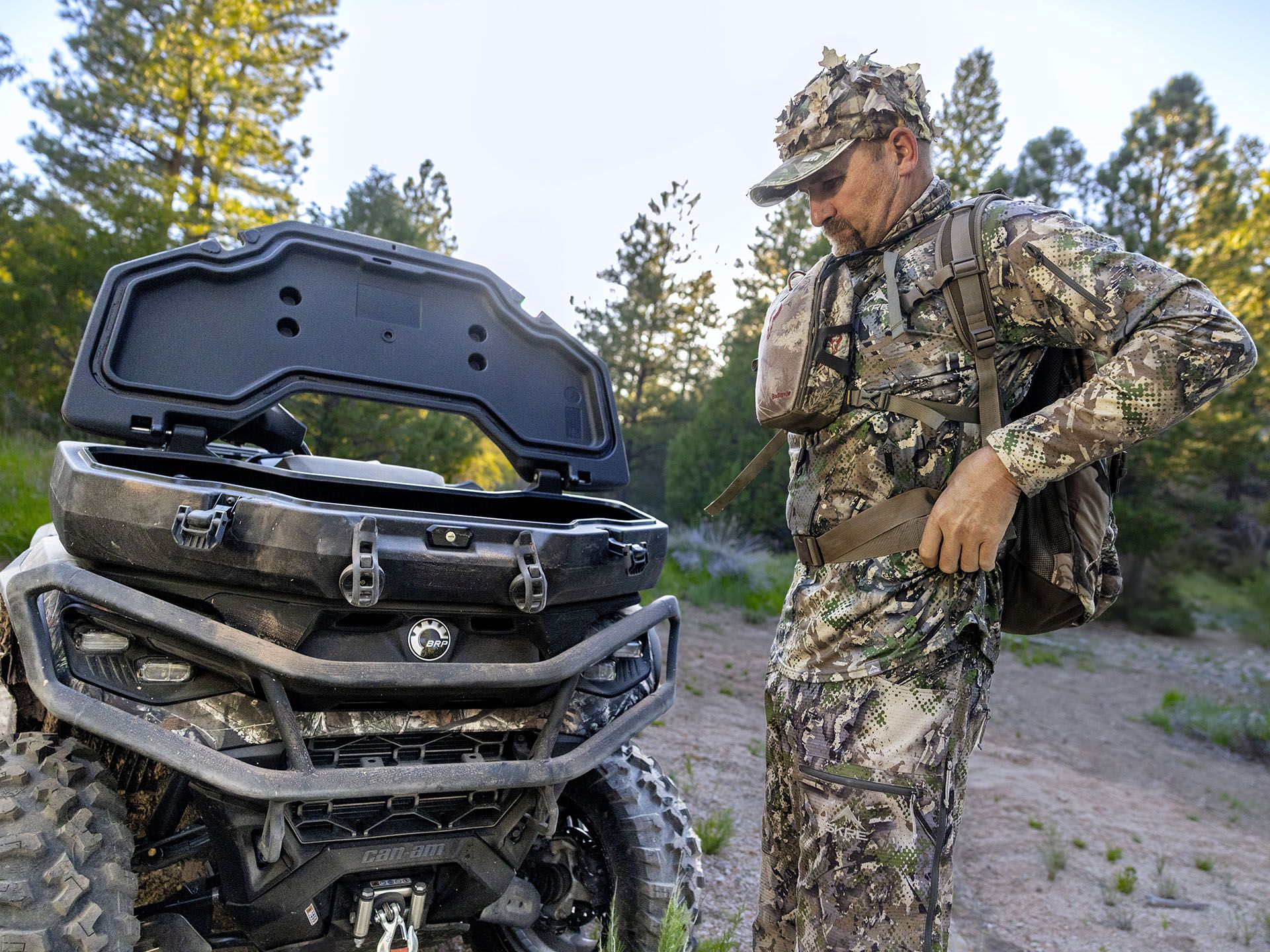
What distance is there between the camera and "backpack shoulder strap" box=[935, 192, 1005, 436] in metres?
1.98

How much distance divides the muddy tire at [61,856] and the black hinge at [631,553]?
3.73ft

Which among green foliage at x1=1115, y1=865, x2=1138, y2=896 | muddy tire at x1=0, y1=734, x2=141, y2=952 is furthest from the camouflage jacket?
green foliage at x1=1115, y1=865, x2=1138, y2=896

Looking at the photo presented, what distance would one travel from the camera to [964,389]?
2.04 m

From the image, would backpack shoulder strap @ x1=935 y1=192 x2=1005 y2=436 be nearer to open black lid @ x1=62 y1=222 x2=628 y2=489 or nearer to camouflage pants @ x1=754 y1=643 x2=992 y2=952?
camouflage pants @ x1=754 y1=643 x2=992 y2=952

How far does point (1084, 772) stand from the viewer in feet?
24.1

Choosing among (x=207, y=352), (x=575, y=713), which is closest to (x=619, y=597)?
(x=575, y=713)

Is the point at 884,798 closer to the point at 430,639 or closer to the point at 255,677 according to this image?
the point at 430,639

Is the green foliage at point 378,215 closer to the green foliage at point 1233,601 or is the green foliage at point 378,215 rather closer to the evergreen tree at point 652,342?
the evergreen tree at point 652,342

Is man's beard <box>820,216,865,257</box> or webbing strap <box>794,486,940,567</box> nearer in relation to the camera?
webbing strap <box>794,486,940,567</box>

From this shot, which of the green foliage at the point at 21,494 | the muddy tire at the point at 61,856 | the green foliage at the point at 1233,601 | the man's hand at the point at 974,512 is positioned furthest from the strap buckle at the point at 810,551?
the green foliage at the point at 1233,601

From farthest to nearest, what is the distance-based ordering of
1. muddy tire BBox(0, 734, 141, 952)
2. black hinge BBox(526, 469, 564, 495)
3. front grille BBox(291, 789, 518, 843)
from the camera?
black hinge BBox(526, 469, 564, 495) → front grille BBox(291, 789, 518, 843) → muddy tire BBox(0, 734, 141, 952)

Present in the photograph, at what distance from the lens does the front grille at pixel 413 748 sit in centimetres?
192

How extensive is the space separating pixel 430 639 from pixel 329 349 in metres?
1.11

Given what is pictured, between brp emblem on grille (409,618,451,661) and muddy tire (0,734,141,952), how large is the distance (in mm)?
639
